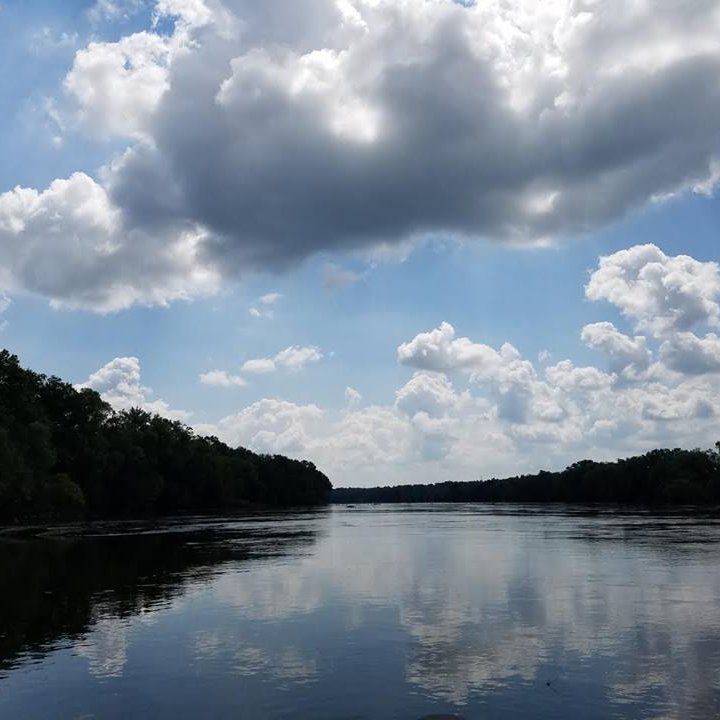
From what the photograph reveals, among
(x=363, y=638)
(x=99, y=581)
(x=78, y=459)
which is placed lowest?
(x=363, y=638)

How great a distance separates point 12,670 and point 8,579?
22.9 metres

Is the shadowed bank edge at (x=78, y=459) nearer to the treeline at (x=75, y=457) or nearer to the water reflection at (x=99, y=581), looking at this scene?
the treeline at (x=75, y=457)

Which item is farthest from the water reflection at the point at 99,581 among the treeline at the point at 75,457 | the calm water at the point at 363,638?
the treeline at the point at 75,457

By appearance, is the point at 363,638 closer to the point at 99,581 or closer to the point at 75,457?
the point at 99,581

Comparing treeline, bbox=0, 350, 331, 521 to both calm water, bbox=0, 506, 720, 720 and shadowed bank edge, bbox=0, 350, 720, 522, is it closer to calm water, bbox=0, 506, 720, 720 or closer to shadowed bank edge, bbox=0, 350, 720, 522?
shadowed bank edge, bbox=0, 350, 720, 522

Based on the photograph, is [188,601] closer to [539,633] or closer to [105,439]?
[539,633]

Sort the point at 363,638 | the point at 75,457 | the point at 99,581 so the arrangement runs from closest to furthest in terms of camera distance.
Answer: the point at 363,638 < the point at 99,581 < the point at 75,457

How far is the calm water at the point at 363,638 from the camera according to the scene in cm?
1905

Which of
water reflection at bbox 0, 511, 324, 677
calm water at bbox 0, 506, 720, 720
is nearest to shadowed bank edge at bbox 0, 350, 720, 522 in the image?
water reflection at bbox 0, 511, 324, 677

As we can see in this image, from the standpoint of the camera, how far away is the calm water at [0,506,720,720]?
19047 millimetres

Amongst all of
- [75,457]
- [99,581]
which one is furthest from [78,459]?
[99,581]

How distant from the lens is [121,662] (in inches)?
921

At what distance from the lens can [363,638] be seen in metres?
26.5

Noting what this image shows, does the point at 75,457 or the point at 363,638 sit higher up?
the point at 75,457
